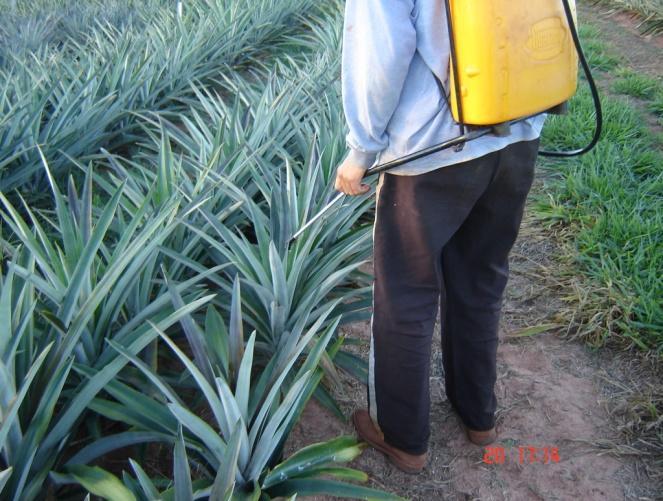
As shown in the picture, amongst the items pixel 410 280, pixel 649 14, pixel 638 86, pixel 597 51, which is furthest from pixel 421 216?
pixel 649 14

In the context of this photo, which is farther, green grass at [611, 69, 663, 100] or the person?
green grass at [611, 69, 663, 100]

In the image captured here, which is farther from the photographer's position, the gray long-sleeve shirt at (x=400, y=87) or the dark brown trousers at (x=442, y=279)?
the dark brown trousers at (x=442, y=279)

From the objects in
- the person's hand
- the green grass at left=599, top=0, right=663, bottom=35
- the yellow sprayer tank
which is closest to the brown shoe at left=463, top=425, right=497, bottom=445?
the person's hand

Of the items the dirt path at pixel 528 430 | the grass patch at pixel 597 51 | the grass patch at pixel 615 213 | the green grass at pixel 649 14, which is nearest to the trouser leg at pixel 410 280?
the dirt path at pixel 528 430

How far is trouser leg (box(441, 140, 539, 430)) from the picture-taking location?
4.37 feet

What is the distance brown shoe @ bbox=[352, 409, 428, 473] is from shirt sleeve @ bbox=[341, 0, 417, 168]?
75 cm

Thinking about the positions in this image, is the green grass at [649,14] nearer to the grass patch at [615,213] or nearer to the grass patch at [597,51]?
the grass patch at [597,51]

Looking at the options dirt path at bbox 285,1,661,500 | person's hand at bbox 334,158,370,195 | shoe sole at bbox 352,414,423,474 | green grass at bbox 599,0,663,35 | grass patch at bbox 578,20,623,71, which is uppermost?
person's hand at bbox 334,158,370,195

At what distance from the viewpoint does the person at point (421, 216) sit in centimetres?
114

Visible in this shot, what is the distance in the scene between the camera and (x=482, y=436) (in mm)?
1676

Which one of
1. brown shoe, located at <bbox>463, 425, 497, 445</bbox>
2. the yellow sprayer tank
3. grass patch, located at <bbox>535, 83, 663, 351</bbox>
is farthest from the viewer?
grass patch, located at <bbox>535, 83, 663, 351</bbox>

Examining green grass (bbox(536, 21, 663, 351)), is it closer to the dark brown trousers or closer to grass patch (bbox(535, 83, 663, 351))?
grass patch (bbox(535, 83, 663, 351))

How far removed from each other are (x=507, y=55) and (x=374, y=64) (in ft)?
0.75

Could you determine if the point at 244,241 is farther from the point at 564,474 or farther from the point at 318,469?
the point at 564,474
